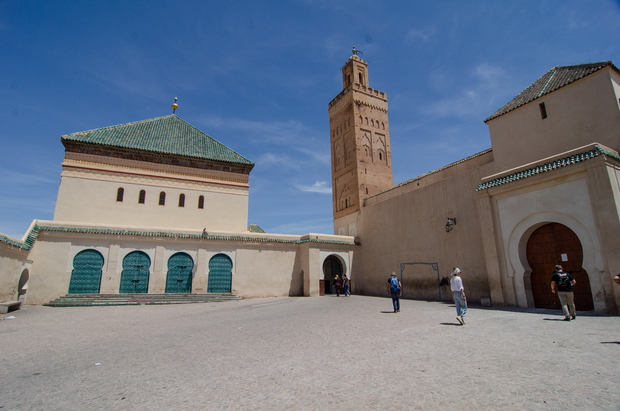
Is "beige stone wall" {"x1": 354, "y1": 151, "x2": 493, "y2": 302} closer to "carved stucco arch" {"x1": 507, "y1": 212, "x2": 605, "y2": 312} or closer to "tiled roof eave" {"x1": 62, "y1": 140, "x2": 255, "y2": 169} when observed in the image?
"carved stucco arch" {"x1": 507, "y1": 212, "x2": 605, "y2": 312}

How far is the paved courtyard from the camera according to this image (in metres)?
3.48

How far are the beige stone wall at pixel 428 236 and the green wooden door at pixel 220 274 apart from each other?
27.0 feet

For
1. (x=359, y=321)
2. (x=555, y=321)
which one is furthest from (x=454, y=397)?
(x=555, y=321)

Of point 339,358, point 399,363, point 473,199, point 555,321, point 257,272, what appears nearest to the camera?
point 399,363

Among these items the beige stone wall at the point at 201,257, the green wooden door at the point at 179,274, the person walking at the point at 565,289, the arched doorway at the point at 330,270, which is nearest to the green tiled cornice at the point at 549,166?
the person walking at the point at 565,289

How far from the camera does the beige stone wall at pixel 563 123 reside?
A: 11430 mm

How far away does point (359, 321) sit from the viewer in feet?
29.5

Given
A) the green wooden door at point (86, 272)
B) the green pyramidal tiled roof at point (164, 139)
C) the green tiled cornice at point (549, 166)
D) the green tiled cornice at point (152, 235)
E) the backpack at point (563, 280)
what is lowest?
the backpack at point (563, 280)

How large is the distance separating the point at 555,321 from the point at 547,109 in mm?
8900

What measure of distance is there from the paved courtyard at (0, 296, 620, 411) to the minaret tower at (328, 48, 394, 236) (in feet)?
64.2

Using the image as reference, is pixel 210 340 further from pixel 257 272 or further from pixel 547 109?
pixel 547 109

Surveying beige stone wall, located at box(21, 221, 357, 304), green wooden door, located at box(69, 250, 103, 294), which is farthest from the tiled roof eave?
green wooden door, located at box(69, 250, 103, 294)

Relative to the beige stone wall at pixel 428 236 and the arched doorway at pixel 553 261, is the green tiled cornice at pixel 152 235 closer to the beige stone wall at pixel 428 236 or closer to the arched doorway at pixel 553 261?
the beige stone wall at pixel 428 236

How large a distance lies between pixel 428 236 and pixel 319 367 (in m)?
13.7
